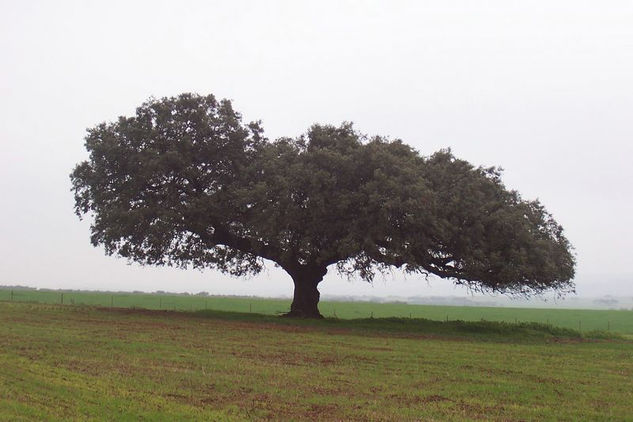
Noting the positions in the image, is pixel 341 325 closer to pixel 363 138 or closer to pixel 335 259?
pixel 335 259

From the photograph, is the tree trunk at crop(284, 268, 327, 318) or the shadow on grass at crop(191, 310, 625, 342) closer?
the shadow on grass at crop(191, 310, 625, 342)

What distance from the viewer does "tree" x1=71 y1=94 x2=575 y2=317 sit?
105 ft

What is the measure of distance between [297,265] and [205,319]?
706 cm

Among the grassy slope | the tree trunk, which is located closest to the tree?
the tree trunk

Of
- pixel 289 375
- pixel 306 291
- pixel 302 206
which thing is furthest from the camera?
pixel 306 291

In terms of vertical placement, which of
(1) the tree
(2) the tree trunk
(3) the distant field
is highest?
(1) the tree

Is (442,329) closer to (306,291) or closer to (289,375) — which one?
(306,291)

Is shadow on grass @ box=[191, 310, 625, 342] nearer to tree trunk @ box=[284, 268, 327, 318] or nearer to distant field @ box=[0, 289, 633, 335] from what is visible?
tree trunk @ box=[284, 268, 327, 318]

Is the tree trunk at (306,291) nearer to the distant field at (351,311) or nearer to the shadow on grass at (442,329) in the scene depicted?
the shadow on grass at (442,329)

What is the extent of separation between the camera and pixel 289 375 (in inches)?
628

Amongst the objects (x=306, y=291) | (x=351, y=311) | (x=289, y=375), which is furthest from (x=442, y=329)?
(x=351, y=311)

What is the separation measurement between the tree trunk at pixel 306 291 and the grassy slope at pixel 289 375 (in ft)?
32.3

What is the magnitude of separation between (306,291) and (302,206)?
27.3 ft

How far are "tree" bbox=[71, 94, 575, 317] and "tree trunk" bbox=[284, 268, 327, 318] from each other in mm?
74
